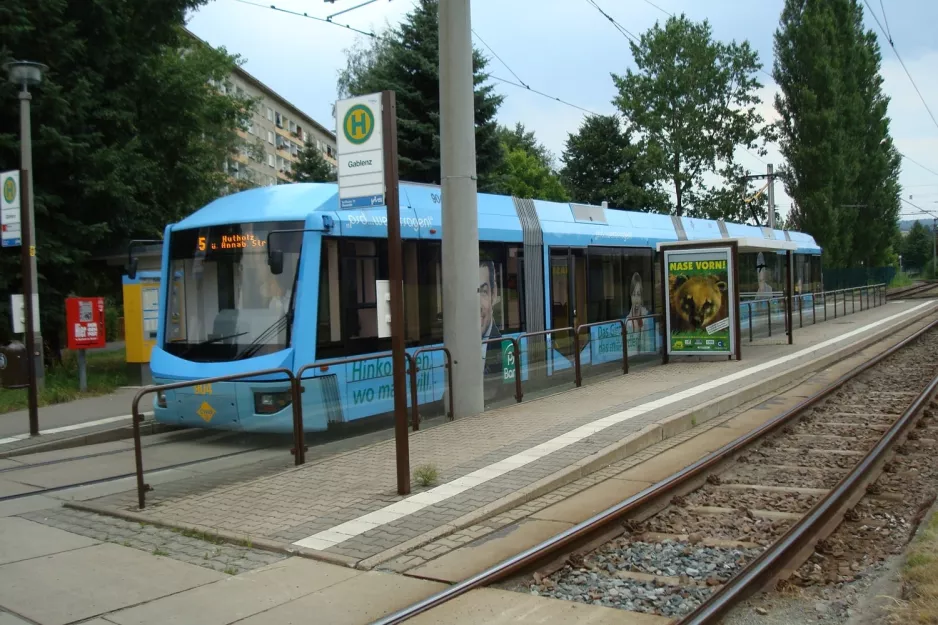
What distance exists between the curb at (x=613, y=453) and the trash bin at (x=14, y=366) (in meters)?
8.40

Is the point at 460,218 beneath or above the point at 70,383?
above

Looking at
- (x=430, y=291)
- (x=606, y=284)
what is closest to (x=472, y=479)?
(x=430, y=291)

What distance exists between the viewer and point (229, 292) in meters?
9.95

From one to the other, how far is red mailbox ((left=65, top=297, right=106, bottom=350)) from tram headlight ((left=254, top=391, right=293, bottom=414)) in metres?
7.46

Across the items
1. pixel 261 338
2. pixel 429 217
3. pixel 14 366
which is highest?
pixel 429 217

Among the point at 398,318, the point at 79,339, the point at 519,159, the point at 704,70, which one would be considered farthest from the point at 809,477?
the point at 519,159

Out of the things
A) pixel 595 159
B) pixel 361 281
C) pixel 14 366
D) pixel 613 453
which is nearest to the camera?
pixel 613 453

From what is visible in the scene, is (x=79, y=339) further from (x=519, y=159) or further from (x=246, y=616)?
(x=519, y=159)

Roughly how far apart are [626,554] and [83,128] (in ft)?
52.9

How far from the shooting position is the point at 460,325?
10.7m

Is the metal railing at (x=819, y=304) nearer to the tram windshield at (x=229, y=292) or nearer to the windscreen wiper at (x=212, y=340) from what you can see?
the tram windshield at (x=229, y=292)

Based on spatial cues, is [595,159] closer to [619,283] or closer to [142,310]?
[619,283]

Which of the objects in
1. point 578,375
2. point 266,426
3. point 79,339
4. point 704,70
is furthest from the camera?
point 704,70

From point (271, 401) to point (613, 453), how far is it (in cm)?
361
